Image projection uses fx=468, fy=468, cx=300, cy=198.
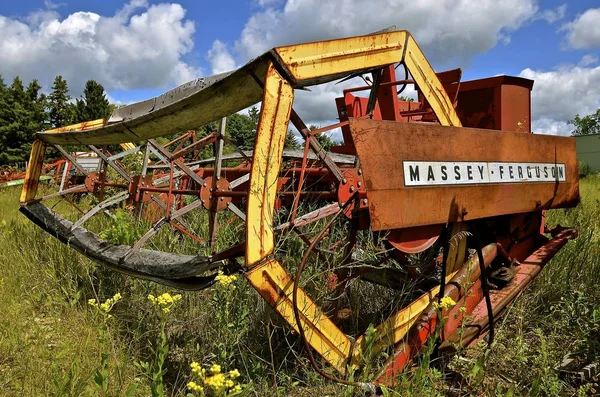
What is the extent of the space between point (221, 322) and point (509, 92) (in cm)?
275

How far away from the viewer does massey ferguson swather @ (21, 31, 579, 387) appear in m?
2.01

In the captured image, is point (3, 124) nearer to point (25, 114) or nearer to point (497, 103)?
point (25, 114)

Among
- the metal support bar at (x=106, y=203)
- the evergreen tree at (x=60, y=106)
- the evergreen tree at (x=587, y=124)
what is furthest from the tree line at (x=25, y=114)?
the evergreen tree at (x=587, y=124)

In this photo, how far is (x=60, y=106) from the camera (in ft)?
124

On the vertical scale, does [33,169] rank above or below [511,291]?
above

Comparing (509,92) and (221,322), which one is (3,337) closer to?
(221,322)

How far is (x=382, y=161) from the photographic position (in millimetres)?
2201

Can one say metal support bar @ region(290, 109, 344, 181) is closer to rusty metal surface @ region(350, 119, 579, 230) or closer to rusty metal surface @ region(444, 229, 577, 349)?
rusty metal surface @ region(350, 119, 579, 230)

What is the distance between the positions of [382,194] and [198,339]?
156 cm

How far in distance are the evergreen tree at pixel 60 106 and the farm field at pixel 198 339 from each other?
37.4m

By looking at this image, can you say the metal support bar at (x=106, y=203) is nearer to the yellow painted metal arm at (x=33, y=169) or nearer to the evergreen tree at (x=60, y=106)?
the yellow painted metal arm at (x=33, y=169)

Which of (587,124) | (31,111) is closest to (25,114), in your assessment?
(31,111)

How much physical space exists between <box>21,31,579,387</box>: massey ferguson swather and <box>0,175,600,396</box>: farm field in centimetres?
21

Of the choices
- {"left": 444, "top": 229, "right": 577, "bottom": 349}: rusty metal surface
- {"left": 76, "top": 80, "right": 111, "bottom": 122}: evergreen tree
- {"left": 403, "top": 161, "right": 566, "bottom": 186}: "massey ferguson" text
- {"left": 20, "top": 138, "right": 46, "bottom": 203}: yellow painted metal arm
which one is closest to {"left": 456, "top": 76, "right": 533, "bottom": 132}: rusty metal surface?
{"left": 403, "top": 161, "right": 566, "bottom": 186}: "massey ferguson" text
